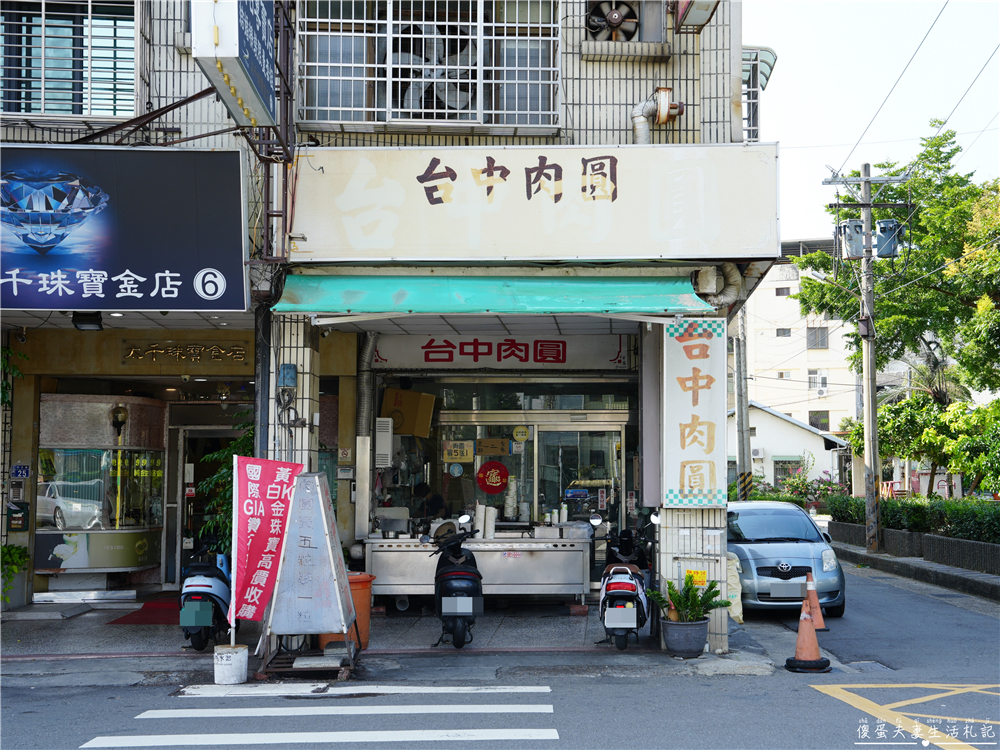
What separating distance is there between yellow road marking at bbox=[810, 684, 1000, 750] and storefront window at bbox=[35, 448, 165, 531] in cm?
1020

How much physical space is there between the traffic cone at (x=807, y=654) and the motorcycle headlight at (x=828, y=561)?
410 centimetres

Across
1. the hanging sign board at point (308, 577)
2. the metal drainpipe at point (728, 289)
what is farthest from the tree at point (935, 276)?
the hanging sign board at point (308, 577)

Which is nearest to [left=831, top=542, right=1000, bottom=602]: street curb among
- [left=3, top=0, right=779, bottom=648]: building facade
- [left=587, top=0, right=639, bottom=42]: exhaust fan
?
[left=3, top=0, right=779, bottom=648]: building facade

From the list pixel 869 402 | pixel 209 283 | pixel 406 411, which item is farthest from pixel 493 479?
pixel 869 402

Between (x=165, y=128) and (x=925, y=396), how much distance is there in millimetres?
22173

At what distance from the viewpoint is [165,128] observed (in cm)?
1016

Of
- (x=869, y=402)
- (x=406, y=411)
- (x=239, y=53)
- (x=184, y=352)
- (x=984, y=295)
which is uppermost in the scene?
(x=239, y=53)

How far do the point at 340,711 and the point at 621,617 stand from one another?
3447 millimetres

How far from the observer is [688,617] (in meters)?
9.55

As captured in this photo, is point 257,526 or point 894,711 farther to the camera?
point 257,526

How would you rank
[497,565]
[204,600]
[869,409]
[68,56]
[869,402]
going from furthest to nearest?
1. [869,402]
2. [869,409]
3. [497,565]
4. [68,56]
5. [204,600]

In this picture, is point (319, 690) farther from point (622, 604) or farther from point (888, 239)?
point (888, 239)

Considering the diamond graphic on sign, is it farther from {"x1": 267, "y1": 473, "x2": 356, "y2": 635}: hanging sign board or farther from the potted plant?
the potted plant

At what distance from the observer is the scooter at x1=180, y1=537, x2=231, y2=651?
32.3ft
